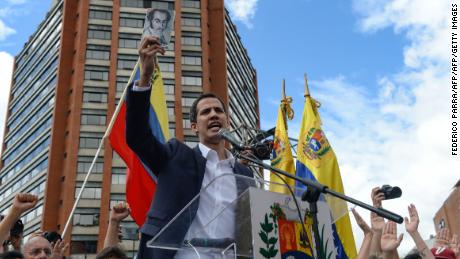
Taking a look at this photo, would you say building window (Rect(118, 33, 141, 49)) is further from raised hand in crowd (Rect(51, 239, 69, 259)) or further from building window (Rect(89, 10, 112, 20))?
raised hand in crowd (Rect(51, 239, 69, 259))

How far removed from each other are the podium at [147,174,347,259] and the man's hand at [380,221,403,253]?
A: 82.5 inches

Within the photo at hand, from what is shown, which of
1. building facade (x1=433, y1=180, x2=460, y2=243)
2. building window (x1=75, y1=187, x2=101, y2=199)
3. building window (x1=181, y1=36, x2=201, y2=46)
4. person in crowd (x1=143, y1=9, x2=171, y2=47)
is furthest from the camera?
building facade (x1=433, y1=180, x2=460, y2=243)

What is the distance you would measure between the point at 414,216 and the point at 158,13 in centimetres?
285

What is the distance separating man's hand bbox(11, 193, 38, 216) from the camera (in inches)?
132

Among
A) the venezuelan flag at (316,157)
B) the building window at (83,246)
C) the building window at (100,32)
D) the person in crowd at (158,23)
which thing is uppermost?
the building window at (100,32)

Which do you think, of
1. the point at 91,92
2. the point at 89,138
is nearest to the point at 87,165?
the point at 89,138

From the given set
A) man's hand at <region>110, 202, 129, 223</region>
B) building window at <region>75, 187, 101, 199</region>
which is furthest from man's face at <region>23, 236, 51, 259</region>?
building window at <region>75, 187, 101, 199</region>

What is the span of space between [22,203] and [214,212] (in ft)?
5.89

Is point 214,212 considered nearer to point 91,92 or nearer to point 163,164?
point 163,164

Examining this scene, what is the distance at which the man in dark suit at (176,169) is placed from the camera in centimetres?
209

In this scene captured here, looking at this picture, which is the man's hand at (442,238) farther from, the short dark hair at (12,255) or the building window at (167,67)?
the building window at (167,67)

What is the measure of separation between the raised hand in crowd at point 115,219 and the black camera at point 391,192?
1938 mm

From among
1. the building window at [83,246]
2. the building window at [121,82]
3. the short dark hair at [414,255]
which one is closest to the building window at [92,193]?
the building window at [83,246]

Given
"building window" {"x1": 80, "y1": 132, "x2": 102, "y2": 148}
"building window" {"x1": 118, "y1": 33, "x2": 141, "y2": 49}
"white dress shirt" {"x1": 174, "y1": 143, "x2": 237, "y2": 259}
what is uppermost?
"building window" {"x1": 118, "y1": 33, "x2": 141, "y2": 49}
